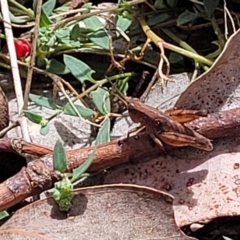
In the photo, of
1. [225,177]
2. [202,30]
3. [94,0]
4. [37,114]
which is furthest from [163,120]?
[94,0]

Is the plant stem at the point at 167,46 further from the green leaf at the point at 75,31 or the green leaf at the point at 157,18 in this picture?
the green leaf at the point at 75,31

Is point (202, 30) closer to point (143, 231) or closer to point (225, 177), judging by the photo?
point (225, 177)

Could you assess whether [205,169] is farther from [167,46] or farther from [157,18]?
[157,18]

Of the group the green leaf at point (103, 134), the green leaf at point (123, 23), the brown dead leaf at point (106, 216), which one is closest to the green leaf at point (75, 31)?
the green leaf at point (123, 23)

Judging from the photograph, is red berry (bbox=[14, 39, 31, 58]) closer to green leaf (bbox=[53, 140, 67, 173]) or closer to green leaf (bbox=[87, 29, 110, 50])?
green leaf (bbox=[87, 29, 110, 50])

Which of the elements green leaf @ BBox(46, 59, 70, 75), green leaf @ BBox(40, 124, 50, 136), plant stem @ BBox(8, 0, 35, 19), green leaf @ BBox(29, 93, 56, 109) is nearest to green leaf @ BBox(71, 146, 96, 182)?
green leaf @ BBox(40, 124, 50, 136)

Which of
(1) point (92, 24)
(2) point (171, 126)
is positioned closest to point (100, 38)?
(1) point (92, 24)

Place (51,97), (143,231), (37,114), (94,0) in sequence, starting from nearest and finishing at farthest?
(143,231), (37,114), (51,97), (94,0)
